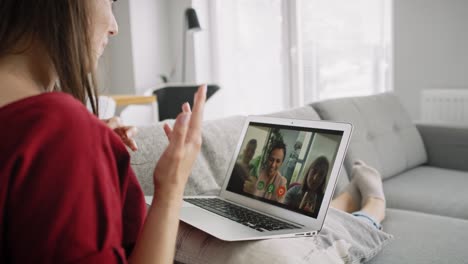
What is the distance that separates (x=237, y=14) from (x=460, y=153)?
2628 mm

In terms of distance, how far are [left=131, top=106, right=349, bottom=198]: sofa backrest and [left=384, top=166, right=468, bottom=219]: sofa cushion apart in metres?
0.71

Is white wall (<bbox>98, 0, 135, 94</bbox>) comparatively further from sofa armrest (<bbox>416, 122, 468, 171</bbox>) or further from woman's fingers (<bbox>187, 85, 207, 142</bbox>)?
woman's fingers (<bbox>187, 85, 207, 142</bbox>)

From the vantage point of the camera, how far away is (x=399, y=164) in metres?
2.10

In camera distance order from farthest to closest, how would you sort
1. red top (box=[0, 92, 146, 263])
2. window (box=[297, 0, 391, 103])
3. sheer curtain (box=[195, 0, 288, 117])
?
sheer curtain (box=[195, 0, 288, 117])
window (box=[297, 0, 391, 103])
red top (box=[0, 92, 146, 263])

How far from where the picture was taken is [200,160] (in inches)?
53.4

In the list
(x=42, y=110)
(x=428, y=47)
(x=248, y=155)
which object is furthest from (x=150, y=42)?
(x=42, y=110)

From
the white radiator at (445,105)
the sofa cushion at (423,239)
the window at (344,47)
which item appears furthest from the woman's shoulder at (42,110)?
the window at (344,47)

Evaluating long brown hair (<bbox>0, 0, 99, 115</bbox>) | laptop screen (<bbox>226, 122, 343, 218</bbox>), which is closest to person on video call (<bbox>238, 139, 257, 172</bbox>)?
laptop screen (<bbox>226, 122, 343, 218</bbox>)

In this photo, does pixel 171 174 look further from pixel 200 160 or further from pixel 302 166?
pixel 200 160

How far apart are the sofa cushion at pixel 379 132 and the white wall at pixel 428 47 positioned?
0.89 meters

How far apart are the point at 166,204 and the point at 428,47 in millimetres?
2851

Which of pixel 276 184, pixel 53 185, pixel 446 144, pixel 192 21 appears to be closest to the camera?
pixel 53 185

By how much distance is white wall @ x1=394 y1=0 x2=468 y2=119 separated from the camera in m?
2.93

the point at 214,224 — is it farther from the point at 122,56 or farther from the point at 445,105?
the point at 122,56
